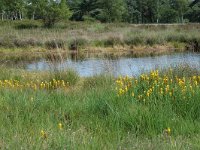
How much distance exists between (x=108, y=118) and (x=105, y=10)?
67.4m

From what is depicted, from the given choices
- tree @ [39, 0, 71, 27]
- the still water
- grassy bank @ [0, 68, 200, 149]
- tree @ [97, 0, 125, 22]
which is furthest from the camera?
tree @ [97, 0, 125, 22]

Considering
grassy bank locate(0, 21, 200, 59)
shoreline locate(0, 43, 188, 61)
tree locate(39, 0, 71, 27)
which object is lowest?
shoreline locate(0, 43, 188, 61)

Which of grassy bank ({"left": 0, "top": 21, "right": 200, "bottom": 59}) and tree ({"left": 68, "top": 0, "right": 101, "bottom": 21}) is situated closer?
grassy bank ({"left": 0, "top": 21, "right": 200, "bottom": 59})

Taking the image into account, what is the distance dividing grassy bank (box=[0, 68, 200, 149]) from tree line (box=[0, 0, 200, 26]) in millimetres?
44952

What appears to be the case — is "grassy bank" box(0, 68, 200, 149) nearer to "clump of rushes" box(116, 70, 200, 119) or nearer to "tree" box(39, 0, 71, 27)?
"clump of rushes" box(116, 70, 200, 119)

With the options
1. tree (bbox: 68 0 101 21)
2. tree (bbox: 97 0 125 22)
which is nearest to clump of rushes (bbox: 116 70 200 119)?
tree (bbox: 97 0 125 22)

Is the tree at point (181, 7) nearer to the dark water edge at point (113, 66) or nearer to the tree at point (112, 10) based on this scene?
the tree at point (112, 10)

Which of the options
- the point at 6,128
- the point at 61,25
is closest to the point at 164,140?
the point at 6,128

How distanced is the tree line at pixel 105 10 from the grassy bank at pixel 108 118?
44952mm

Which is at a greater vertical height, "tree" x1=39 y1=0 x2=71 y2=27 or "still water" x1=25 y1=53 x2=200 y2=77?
"tree" x1=39 y1=0 x2=71 y2=27

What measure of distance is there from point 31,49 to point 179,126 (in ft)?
82.3

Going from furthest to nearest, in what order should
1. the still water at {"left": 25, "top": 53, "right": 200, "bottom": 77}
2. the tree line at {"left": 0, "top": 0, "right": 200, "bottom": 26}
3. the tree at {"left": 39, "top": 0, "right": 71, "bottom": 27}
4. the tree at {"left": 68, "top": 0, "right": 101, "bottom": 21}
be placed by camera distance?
the tree at {"left": 68, "top": 0, "right": 101, "bottom": 21} → the tree line at {"left": 0, "top": 0, "right": 200, "bottom": 26} → the tree at {"left": 39, "top": 0, "right": 71, "bottom": 27} → the still water at {"left": 25, "top": 53, "right": 200, "bottom": 77}

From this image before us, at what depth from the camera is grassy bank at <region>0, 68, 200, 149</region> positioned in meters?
4.37

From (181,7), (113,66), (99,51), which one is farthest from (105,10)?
(113,66)
